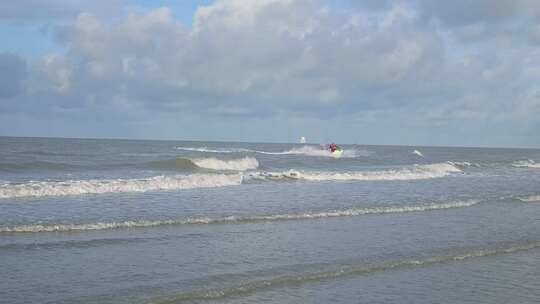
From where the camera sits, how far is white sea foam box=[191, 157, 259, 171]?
150ft

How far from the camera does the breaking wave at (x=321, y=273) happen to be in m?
8.93

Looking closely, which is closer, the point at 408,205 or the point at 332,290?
the point at 332,290

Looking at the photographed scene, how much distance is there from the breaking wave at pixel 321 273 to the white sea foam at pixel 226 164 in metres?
33.6

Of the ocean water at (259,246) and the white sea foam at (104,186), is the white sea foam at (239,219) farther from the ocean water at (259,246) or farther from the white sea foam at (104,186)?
the white sea foam at (104,186)

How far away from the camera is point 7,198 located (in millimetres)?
19250

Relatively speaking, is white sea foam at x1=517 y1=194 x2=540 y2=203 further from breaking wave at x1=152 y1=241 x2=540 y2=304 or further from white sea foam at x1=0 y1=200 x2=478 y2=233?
breaking wave at x1=152 y1=241 x2=540 y2=304

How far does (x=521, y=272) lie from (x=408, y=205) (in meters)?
9.44

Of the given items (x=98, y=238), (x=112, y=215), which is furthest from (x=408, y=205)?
(x=98, y=238)

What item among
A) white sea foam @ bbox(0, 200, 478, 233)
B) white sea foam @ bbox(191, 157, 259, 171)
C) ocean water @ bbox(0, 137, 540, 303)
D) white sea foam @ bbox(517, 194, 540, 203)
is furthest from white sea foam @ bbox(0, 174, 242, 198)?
white sea foam @ bbox(191, 157, 259, 171)

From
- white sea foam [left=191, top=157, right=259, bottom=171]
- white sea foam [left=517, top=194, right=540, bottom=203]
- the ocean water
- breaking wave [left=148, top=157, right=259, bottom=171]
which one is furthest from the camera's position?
white sea foam [left=191, top=157, right=259, bottom=171]

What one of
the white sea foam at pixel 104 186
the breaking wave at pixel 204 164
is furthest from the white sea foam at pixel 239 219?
the breaking wave at pixel 204 164

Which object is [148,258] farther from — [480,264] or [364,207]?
[364,207]

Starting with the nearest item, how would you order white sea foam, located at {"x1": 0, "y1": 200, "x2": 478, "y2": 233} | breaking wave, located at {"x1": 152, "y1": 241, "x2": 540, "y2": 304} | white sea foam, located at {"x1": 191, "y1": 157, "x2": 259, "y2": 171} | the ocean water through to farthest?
breaking wave, located at {"x1": 152, "y1": 241, "x2": 540, "y2": 304} → the ocean water → white sea foam, located at {"x1": 0, "y1": 200, "x2": 478, "y2": 233} → white sea foam, located at {"x1": 191, "y1": 157, "x2": 259, "y2": 171}

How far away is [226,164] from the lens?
4784 centimetres
